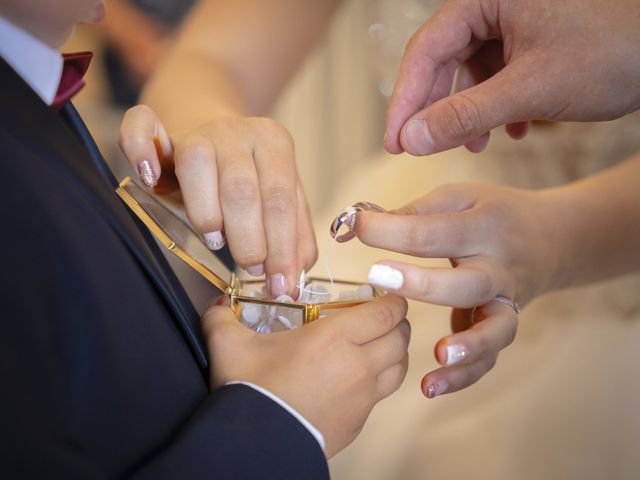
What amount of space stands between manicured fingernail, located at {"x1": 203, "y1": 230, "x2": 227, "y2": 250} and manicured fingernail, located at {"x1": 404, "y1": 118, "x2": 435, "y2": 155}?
20 centimetres

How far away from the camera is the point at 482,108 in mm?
589

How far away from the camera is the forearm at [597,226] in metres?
0.80

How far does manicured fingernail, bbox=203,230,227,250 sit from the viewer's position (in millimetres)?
576

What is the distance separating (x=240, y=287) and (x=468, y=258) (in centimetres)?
24

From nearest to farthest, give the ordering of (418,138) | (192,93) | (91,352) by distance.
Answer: (91,352) → (418,138) → (192,93)

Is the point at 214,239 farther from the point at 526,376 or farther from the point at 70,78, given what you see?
the point at 526,376

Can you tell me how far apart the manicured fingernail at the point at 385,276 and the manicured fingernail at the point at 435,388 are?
138 mm

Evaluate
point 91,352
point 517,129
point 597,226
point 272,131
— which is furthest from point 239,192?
point 597,226

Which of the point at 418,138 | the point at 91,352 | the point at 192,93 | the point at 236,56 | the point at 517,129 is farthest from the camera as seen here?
the point at 236,56

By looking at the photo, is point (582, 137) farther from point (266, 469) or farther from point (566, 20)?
point (266, 469)

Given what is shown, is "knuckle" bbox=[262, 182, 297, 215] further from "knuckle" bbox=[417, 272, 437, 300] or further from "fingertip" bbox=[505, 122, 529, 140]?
"fingertip" bbox=[505, 122, 529, 140]

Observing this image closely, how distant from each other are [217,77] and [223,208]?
559 millimetres

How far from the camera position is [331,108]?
163cm

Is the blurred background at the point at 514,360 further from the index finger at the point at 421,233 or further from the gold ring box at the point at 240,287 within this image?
the index finger at the point at 421,233
